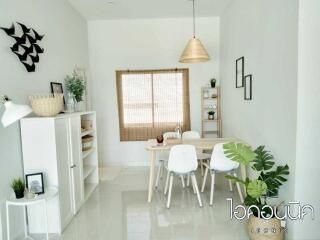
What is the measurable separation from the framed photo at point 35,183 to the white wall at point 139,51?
2935 millimetres

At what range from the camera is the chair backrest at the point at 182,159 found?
3.31 metres

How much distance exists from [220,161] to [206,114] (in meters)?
2.13

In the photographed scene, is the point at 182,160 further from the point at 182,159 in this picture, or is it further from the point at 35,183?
the point at 35,183

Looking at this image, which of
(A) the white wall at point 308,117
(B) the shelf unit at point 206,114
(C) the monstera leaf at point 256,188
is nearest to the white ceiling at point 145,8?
(B) the shelf unit at point 206,114

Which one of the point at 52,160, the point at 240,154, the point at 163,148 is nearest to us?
the point at 240,154

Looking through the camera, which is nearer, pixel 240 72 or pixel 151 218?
pixel 151 218

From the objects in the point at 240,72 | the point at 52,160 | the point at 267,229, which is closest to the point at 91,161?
the point at 52,160

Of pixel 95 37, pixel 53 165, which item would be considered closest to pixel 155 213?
pixel 53 165

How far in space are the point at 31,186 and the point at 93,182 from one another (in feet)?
6.23

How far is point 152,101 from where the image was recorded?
5.41 metres

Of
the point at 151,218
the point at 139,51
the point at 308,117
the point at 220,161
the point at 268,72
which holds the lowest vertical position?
the point at 151,218

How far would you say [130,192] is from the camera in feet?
13.2

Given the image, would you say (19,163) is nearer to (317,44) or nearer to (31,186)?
(31,186)

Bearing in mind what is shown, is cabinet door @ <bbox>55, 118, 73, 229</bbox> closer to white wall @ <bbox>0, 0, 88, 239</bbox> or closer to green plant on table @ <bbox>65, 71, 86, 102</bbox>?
white wall @ <bbox>0, 0, 88, 239</bbox>
